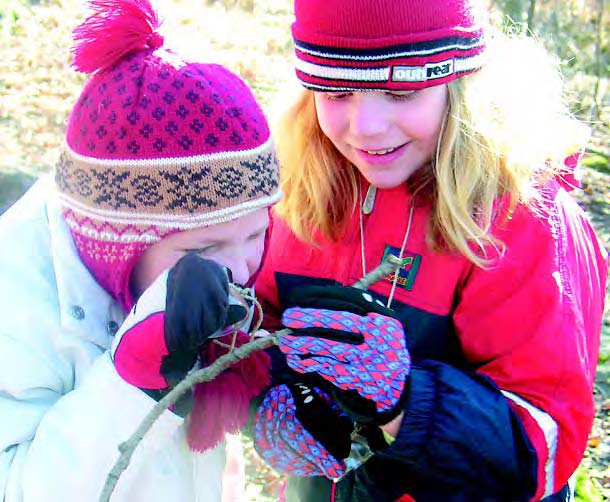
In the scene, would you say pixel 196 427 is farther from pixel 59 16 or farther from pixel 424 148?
pixel 59 16

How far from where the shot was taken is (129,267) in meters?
1.64

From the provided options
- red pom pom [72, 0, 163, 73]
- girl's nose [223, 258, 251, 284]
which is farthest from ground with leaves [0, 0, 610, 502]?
girl's nose [223, 258, 251, 284]

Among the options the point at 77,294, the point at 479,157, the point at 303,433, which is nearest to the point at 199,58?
the point at 77,294

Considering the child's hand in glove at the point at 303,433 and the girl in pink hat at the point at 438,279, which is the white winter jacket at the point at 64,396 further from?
the girl in pink hat at the point at 438,279

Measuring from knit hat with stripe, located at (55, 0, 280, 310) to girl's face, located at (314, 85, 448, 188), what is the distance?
29 cm

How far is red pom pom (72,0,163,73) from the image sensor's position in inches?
64.0

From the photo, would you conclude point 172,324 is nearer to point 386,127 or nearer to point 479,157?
point 386,127

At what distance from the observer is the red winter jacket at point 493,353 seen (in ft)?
5.35

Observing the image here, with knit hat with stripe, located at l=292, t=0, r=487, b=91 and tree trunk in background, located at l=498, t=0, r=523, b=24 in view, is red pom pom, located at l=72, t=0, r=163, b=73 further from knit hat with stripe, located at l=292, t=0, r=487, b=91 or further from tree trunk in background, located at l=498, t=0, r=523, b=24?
tree trunk in background, located at l=498, t=0, r=523, b=24

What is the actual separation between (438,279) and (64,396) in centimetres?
93

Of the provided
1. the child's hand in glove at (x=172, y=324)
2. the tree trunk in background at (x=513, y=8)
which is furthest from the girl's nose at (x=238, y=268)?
the tree trunk in background at (x=513, y=8)

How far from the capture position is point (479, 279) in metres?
1.80

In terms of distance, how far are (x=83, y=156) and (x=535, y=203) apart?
3.51 ft

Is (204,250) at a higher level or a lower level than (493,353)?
higher
